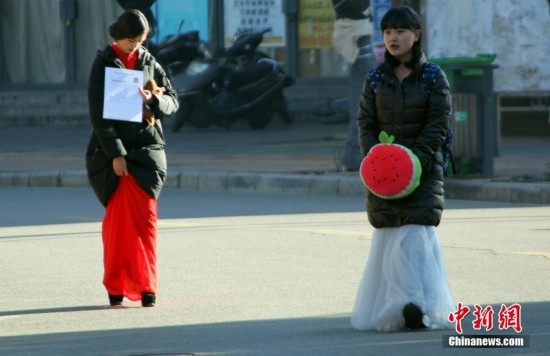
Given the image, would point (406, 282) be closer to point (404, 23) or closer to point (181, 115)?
point (404, 23)

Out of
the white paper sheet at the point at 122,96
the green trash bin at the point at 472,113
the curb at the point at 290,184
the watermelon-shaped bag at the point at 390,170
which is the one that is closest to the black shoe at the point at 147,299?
the white paper sheet at the point at 122,96

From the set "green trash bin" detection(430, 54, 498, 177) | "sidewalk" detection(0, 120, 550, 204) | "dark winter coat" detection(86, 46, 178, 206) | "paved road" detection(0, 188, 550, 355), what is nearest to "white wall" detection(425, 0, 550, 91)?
"sidewalk" detection(0, 120, 550, 204)

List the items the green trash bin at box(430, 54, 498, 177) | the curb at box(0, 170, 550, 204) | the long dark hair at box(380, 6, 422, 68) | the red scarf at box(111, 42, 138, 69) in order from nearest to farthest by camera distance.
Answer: the long dark hair at box(380, 6, 422, 68), the red scarf at box(111, 42, 138, 69), the curb at box(0, 170, 550, 204), the green trash bin at box(430, 54, 498, 177)

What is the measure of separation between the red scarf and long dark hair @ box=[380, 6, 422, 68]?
192cm

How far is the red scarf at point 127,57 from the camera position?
874 centimetres

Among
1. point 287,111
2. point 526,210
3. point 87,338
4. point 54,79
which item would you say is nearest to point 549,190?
point 526,210

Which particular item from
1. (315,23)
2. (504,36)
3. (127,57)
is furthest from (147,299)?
(315,23)

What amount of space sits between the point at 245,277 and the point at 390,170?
2798mm

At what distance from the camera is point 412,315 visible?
23.9 ft

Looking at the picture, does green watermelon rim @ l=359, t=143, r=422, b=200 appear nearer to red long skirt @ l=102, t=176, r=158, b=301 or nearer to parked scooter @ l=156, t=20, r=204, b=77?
red long skirt @ l=102, t=176, r=158, b=301

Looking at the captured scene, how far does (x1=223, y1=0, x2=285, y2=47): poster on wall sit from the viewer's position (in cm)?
2594

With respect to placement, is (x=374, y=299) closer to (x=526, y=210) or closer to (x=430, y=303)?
(x=430, y=303)

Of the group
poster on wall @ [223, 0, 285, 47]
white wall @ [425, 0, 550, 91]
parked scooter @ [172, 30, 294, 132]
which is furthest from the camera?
poster on wall @ [223, 0, 285, 47]

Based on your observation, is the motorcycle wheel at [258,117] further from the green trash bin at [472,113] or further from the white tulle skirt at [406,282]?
the white tulle skirt at [406,282]
